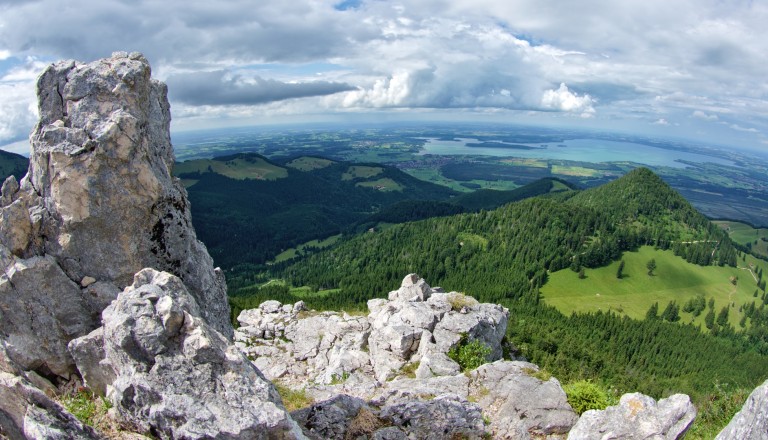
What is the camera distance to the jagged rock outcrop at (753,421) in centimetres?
1127

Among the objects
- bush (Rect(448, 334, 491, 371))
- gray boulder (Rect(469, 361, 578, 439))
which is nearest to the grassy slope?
bush (Rect(448, 334, 491, 371))

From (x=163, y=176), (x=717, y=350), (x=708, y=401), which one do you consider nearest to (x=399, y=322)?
(x=708, y=401)

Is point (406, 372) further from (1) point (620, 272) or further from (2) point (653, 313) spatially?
(1) point (620, 272)

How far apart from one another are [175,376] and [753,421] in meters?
17.7

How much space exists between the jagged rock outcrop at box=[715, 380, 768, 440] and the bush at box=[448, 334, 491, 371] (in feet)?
77.3

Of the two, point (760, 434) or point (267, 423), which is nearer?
point (760, 434)

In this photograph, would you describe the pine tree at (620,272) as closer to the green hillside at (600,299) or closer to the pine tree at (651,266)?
the green hillside at (600,299)

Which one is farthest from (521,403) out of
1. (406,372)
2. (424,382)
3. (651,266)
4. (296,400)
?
(651,266)

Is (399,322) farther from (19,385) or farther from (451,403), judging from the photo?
(19,385)

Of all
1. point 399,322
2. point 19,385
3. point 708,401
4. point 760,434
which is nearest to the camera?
point 760,434

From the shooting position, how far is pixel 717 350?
123188 millimetres

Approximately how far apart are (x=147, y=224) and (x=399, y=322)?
91.2 feet

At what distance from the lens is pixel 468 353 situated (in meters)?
36.5

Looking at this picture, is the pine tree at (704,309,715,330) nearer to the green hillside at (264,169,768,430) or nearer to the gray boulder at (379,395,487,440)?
the green hillside at (264,169,768,430)
